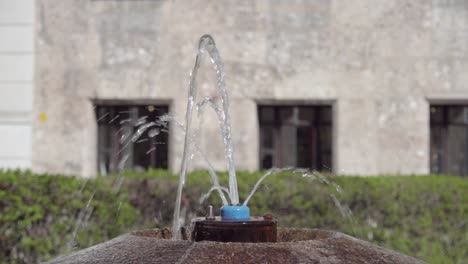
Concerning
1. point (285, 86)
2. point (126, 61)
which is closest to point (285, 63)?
point (285, 86)

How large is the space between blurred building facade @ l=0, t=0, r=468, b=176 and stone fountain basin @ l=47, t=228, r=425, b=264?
21.2ft

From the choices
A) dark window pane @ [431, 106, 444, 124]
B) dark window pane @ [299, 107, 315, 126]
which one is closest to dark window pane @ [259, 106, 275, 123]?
dark window pane @ [299, 107, 315, 126]

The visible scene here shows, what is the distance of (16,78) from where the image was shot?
32.5ft

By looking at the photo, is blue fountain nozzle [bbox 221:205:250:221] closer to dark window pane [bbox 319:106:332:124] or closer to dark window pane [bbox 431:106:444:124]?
dark window pane [bbox 319:106:332:124]

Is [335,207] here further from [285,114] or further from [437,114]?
[437,114]

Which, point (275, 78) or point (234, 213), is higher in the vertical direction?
point (275, 78)

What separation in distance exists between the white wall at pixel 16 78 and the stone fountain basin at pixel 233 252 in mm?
6864

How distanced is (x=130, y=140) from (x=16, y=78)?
1.38 meters

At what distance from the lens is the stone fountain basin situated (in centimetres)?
277

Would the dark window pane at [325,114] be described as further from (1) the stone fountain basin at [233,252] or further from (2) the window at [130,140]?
(1) the stone fountain basin at [233,252]

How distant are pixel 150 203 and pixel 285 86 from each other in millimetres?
2532

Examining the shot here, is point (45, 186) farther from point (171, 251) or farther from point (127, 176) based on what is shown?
point (171, 251)

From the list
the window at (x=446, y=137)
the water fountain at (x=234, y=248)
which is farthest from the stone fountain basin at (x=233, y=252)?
the window at (x=446, y=137)

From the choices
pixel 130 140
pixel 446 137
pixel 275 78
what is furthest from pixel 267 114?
pixel 446 137
